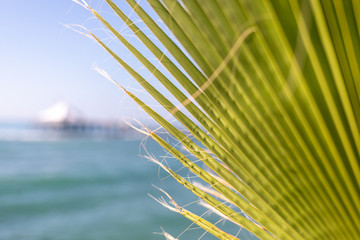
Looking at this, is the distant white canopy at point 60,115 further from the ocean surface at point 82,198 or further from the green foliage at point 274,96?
the green foliage at point 274,96

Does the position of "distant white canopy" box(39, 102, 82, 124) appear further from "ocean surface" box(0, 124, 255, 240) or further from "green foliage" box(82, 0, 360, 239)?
"green foliage" box(82, 0, 360, 239)

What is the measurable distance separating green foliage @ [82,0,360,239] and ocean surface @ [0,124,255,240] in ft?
15.4

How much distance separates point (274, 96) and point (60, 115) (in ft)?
144

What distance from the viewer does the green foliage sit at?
0.60 m

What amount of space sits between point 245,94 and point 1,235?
11961 millimetres

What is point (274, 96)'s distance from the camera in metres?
0.68

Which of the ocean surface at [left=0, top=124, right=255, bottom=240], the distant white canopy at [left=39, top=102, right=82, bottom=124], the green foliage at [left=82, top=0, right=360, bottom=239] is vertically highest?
the distant white canopy at [left=39, top=102, right=82, bottom=124]

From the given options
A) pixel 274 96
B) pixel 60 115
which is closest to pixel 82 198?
pixel 274 96

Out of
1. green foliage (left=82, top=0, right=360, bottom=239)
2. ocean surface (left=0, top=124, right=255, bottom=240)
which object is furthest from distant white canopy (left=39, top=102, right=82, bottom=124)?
green foliage (left=82, top=0, right=360, bottom=239)

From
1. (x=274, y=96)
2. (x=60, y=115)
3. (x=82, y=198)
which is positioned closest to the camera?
(x=274, y=96)

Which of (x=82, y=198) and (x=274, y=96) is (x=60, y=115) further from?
(x=274, y=96)

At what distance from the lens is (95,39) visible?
2.66 ft

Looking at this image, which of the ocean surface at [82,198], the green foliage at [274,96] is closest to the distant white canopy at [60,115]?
the ocean surface at [82,198]

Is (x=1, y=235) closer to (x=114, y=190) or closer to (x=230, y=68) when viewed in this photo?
(x=114, y=190)
